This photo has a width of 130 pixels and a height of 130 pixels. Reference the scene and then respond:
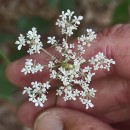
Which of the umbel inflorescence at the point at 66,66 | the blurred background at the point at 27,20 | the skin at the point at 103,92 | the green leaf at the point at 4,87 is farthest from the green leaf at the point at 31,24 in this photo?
the umbel inflorescence at the point at 66,66

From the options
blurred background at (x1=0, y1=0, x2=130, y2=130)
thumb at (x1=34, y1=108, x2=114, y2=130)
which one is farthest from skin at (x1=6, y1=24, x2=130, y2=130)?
blurred background at (x1=0, y1=0, x2=130, y2=130)

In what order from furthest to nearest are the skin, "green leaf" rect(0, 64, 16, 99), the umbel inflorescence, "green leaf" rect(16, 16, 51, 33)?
"green leaf" rect(16, 16, 51, 33), "green leaf" rect(0, 64, 16, 99), the skin, the umbel inflorescence

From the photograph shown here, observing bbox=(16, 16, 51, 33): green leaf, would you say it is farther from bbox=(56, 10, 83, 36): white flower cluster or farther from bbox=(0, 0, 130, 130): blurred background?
bbox=(56, 10, 83, 36): white flower cluster

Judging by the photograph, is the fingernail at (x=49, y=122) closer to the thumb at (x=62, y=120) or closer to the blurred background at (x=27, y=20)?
the thumb at (x=62, y=120)

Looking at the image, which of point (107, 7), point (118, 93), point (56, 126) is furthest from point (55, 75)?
point (107, 7)

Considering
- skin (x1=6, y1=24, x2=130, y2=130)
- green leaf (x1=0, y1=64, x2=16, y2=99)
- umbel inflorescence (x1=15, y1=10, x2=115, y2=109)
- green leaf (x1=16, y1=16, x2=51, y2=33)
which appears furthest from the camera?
green leaf (x1=16, y1=16, x2=51, y2=33)

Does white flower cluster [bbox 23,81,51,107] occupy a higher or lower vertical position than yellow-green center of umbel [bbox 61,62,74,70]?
lower

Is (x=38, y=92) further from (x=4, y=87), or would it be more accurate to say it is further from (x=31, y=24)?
(x=31, y=24)

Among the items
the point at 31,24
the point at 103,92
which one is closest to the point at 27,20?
the point at 31,24
